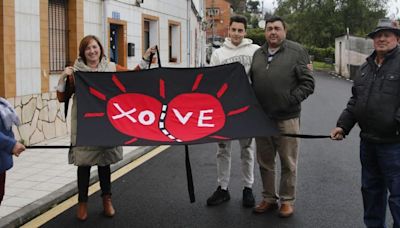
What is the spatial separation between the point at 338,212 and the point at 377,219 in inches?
43.0

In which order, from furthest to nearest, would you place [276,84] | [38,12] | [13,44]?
[38,12] → [13,44] → [276,84]

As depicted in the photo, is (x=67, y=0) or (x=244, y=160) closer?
(x=244, y=160)

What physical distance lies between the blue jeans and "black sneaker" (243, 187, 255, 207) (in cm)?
150

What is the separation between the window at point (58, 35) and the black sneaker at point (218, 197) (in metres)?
5.77

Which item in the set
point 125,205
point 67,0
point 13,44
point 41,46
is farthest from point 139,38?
point 125,205

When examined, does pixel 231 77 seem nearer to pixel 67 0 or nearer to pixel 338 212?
pixel 338 212

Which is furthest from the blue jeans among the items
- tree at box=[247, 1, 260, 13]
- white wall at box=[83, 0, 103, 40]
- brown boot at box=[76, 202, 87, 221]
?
tree at box=[247, 1, 260, 13]

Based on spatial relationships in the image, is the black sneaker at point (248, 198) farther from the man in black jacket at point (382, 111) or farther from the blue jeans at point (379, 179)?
the man in black jacket at point (382, 111)

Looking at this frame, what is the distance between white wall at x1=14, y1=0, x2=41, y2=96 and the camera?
29.8ft

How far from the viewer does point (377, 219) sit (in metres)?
4.71

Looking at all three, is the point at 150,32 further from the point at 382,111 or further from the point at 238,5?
the point at 238,5

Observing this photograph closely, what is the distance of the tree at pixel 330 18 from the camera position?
49.8 m

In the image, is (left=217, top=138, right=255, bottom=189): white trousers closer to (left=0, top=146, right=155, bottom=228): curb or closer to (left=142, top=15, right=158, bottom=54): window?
(left=0, top=146, right=155, bottom=228): curb

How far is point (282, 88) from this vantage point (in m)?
5.22
